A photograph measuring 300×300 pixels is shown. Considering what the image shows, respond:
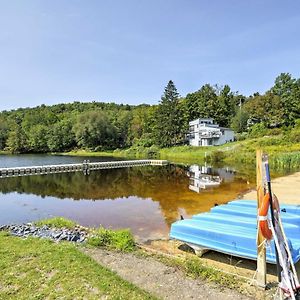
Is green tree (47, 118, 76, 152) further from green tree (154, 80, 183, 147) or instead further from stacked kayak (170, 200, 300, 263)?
stacked kayak (170, 200, 300, 263)

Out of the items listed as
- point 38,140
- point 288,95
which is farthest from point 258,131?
point 38,140

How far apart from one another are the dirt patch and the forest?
45.0 m

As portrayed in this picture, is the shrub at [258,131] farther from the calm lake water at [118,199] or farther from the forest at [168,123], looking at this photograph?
the calm lake water at [118,199]

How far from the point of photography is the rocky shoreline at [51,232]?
8.60 metres

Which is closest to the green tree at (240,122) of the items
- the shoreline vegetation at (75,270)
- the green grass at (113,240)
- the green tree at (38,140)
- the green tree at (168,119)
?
the green tree at (168,119)

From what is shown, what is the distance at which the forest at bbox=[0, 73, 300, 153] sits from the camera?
58.2 m

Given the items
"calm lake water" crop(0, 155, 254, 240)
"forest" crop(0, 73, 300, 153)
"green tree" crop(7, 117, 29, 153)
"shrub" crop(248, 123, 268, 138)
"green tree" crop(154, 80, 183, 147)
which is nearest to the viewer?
"calm lake water" crop(0, 155, 254, 240)

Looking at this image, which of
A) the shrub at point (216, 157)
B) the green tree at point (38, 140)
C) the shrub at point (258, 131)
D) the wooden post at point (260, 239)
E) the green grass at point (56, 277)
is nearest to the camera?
the green grass at point (56, 277)

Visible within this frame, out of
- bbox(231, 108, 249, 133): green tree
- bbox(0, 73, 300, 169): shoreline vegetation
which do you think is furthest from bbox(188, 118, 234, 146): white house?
bbox(231, 108, 249, 133): green tree

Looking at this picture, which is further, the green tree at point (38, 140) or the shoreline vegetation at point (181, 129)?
the green tree at point (38, 140)

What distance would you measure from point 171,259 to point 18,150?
86402 mm

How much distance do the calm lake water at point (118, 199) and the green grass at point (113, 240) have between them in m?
2.12

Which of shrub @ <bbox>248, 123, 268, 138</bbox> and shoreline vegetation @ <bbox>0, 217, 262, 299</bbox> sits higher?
shrub @ <bbox>248, 123, 268, 138</bbox>

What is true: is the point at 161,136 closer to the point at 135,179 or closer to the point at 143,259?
the point at 135,179
